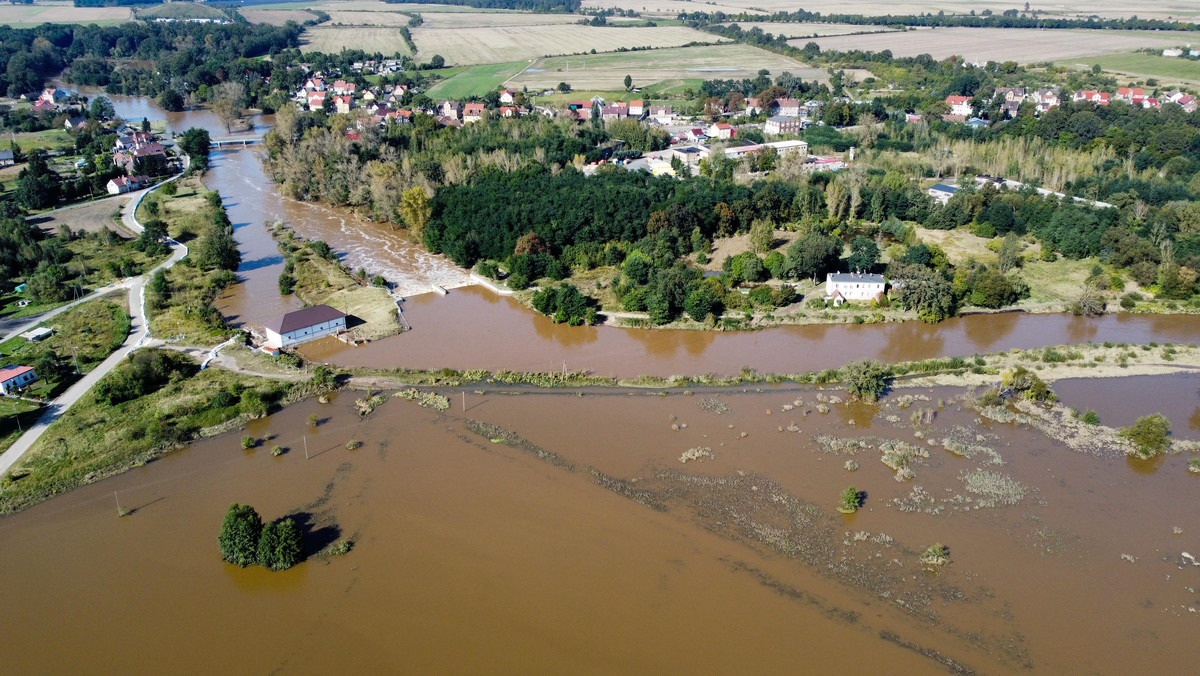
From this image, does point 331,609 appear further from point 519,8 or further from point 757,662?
point 519,8

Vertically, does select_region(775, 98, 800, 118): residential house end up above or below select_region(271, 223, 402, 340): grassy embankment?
above

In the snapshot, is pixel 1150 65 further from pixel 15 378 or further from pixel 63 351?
pixel 15 378

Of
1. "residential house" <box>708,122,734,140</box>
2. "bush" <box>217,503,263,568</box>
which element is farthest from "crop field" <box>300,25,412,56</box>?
"bush" <box>217,503,263,568</box>

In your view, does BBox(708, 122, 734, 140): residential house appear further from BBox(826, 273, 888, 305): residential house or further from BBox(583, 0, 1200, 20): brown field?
BBox(583, 0, 1200, 20): brown field

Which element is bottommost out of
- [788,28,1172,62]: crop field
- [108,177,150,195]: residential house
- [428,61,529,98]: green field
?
[108,177,150,195]: residential house

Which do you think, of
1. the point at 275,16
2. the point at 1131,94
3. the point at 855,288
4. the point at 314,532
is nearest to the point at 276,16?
the point at 275,16

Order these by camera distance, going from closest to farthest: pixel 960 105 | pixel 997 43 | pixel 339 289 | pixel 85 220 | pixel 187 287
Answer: pixel 187 287
pixel 339 289
pixel 85 220
pixel 960 105
pixel 997 43
